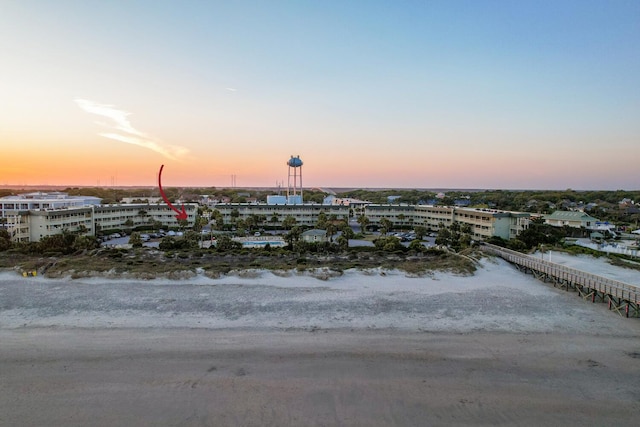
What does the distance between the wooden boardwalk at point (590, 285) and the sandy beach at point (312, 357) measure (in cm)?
120

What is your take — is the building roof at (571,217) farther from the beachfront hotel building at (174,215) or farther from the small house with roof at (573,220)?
the beachfront hotel building at (174,215)

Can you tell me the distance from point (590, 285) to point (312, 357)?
59.5 ft

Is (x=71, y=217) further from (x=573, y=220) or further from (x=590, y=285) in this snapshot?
(x=573, y=220)

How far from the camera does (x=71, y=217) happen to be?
4603cm

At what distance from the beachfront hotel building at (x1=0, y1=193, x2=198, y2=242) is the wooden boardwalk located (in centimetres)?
4890

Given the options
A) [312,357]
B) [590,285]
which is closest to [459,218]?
[590,285]

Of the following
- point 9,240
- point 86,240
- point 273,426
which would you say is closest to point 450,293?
point 273,426

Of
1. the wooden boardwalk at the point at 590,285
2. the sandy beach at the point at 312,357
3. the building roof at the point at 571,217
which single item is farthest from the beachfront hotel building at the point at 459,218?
the sandy beach at the point at 312,357

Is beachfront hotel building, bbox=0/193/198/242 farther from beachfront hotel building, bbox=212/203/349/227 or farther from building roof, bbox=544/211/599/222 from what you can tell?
building roof, bbox=544/211/599/222

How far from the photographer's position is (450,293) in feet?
71.8

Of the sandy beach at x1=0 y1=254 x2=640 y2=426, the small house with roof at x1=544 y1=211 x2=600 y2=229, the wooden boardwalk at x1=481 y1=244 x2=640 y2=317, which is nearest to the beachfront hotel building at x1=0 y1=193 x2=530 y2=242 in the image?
the small house with roof at x1=544 y1=211 x2=600 y2=229

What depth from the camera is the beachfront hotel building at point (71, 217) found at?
4266cm

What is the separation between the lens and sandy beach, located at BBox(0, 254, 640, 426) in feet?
35.2

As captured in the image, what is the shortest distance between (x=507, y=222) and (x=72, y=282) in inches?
1905
